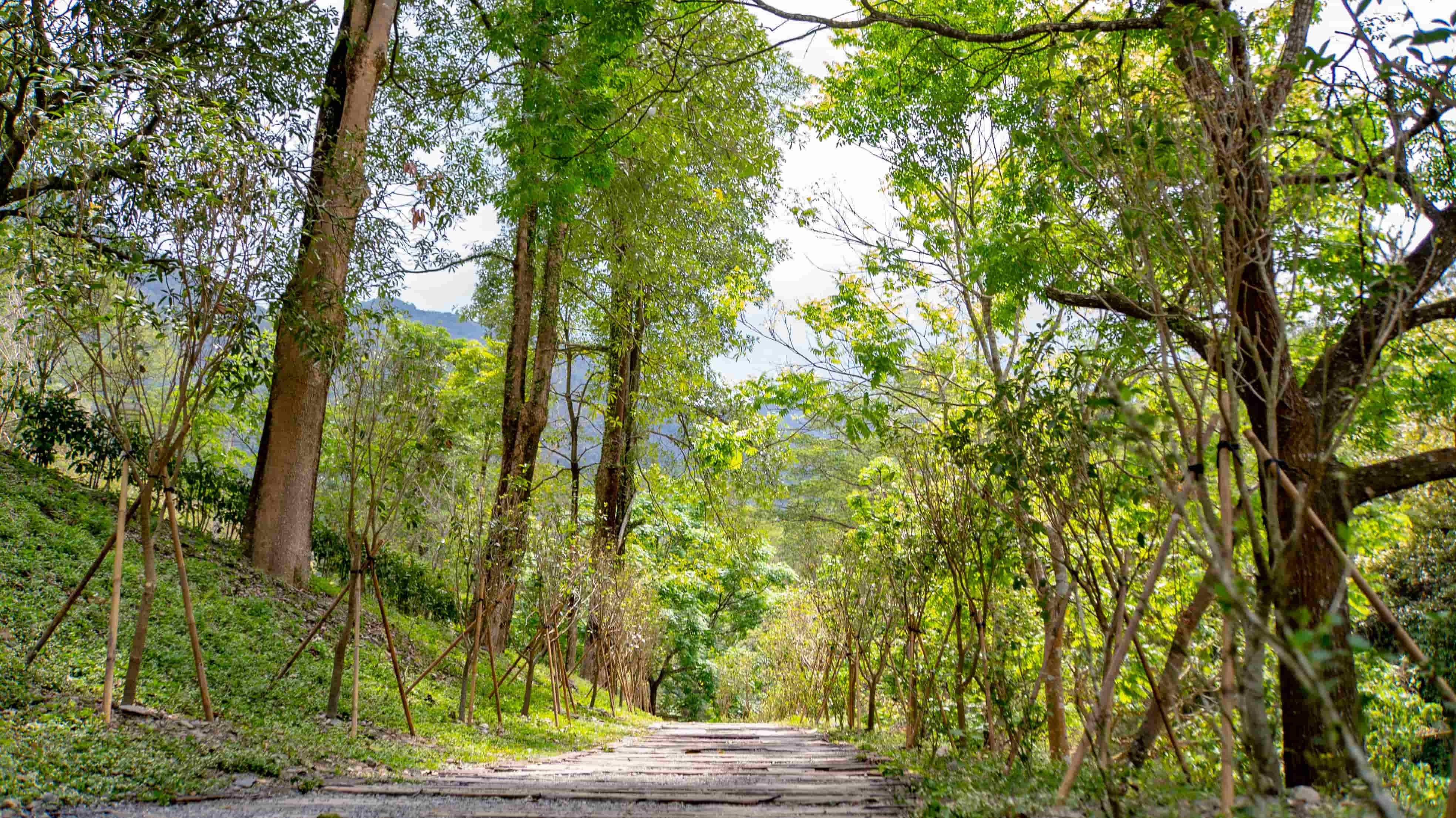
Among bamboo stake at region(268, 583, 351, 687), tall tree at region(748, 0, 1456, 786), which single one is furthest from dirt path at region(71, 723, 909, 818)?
tall tree at region(748, 0, 1456, 786)

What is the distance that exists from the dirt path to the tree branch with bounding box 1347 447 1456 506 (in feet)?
8.37

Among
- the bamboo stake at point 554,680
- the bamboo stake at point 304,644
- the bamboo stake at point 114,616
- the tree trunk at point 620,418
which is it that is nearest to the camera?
the bamboo stake at point 114,616

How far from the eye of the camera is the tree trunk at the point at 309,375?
7902 mm

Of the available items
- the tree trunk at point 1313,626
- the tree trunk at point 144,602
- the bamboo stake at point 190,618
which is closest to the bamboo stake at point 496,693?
the bamboo stake at point 190,618

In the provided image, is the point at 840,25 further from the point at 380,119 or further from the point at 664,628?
the point at 664,628

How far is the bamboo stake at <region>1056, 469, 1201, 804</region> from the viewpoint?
2.56m

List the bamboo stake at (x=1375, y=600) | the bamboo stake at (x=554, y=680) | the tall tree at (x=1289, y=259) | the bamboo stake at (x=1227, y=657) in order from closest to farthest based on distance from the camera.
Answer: the bamboo stake at (x=1375, y=600), the bamboo stake at (x=1227, y=657), the tall tree at (x=1289, y=259), the bamboo stake at (x=554, y=680)

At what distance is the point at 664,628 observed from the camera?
66.3 feet

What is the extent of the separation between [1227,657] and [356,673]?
516 centimetres

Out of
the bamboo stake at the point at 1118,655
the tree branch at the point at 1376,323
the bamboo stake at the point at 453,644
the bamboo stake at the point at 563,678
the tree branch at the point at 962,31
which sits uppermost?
the tree branch at the point at 962,31

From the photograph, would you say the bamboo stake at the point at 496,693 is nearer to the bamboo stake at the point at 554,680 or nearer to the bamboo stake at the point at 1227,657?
the bamboo stake at the point at 554,680

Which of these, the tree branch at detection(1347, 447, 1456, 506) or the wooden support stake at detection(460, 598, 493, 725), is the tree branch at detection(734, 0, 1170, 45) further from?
the wooden support stake at detection(460, 598, 493, 725)

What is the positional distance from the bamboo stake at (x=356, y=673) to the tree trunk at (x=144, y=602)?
47.3 inches

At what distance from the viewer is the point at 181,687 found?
17.1 ft
